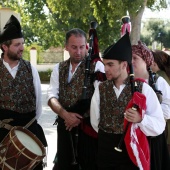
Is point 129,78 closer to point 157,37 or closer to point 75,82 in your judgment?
point 75,82

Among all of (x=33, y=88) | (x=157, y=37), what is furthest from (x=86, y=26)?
(x=157, y=37)

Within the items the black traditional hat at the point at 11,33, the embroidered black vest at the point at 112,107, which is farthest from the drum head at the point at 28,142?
the black traditional hat at the point at 11,33

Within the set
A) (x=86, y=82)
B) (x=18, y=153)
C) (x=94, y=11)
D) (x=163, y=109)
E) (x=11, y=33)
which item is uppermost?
(x=94, y=11)

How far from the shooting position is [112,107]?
3162 mm

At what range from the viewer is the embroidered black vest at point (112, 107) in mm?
3124

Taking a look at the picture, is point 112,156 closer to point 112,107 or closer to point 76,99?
point 112,107

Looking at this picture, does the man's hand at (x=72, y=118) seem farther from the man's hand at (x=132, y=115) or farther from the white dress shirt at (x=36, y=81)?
the man's hand at (x=132, y=115)

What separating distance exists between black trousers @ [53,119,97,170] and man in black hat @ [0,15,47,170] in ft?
1.11

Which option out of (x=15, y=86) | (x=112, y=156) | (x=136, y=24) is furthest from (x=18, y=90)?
(x=136, y=24)

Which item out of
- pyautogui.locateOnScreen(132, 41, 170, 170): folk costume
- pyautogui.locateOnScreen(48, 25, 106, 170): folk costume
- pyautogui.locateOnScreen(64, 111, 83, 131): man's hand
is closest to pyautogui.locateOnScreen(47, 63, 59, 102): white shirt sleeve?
pyautogui.locateOnScreen(48, 25, 106, 170): folk costume

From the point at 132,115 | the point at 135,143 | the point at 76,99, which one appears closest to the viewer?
the point at 132,115

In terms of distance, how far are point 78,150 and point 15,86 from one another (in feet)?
3.18

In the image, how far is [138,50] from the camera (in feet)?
11.6

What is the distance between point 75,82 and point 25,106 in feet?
2.11
